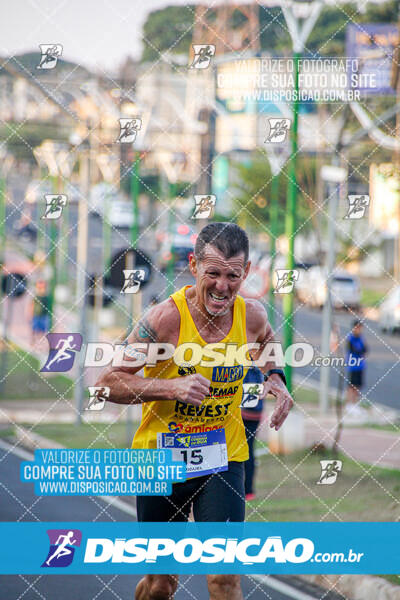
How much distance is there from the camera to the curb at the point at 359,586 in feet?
20.8

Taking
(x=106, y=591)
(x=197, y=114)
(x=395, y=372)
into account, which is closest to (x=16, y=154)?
(x=197, y=114)

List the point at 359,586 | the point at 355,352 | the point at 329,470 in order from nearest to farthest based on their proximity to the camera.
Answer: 1. the point at 329,470
2. the point at 359,586
3. the point at 355,352

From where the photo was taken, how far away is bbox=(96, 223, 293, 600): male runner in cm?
478

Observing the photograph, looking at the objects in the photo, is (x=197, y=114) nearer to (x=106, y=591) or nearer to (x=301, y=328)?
(x=106, y=591)

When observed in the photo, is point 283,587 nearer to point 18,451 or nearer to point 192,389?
point 192,389

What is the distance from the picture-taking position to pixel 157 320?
4.81 metres

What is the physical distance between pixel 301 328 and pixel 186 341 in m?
26.1

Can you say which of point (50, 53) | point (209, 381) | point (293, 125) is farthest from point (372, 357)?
point (209, 381)

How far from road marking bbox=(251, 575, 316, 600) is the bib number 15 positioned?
2.19 meters

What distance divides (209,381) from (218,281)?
416 millimetres

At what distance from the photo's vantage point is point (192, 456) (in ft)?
15.9

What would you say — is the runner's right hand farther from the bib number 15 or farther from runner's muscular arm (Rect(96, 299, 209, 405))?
the bib number 15

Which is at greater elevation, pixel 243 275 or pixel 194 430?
pixel 243 275

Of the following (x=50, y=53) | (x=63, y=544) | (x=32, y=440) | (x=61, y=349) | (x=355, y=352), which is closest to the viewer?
(x=63, y=544)
